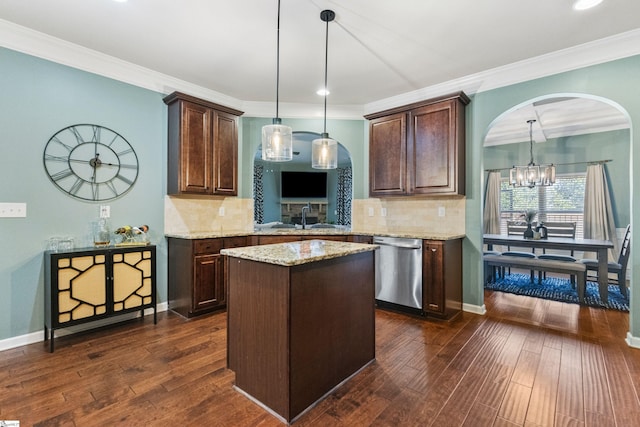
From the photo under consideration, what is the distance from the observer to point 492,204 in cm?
646

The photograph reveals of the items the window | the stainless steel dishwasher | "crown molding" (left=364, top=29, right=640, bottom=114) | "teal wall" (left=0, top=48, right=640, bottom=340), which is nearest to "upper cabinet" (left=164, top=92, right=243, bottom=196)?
"teal wall" (left=0, top=48, right=640, bottom=340)

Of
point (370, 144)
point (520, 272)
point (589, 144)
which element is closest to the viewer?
point (370, 144)

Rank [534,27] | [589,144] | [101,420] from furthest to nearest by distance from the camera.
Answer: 1. [589,144]
2. [534,27]
3. [101,420]

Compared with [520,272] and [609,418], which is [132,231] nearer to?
[609,418]

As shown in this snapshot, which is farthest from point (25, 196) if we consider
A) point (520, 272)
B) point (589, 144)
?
point (589, 144)

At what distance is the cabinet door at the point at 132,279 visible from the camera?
2846 millimetres

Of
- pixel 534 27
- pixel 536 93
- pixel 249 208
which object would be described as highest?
pixel 534 27

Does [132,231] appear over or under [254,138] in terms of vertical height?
under

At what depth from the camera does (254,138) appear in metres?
4.34

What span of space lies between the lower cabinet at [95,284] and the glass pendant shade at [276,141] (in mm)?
1736

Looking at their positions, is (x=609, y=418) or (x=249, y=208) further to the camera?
(x=249, y=208)

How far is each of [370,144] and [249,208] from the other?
1.90 metres

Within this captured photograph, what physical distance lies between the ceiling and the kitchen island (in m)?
1.83

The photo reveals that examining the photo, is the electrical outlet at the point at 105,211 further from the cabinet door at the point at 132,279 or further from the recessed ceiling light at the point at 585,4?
the recessed ceiling light at the point at 585,4
